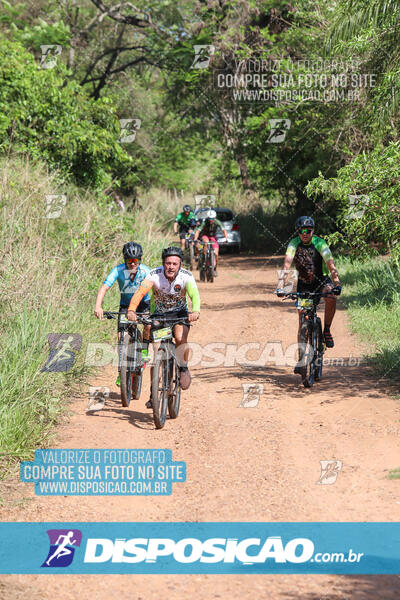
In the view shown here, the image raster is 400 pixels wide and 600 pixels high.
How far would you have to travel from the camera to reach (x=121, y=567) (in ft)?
17.3

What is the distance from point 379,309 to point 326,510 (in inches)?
367

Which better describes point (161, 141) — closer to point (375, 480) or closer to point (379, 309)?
point (379, 309)

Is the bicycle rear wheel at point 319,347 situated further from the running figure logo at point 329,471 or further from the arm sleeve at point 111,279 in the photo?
the running figure logo at point 329,471

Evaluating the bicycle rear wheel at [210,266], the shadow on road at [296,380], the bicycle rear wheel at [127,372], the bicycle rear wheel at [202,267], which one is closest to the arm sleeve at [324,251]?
the shadow on road at [296,380]

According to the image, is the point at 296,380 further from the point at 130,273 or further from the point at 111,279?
the point at 111,279

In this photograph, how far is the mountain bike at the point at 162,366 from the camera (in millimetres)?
8367

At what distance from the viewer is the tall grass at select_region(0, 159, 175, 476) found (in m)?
7.95

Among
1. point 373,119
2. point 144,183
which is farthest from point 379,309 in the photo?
point 144,183

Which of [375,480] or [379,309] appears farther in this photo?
[379,309]

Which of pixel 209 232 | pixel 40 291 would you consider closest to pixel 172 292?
pixel 40 291

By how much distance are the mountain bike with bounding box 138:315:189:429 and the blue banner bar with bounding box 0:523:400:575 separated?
97.0 inches

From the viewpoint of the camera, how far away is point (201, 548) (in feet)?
18.1

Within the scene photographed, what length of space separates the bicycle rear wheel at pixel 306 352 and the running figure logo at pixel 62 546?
516 centimetres

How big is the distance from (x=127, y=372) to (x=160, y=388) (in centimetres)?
109
